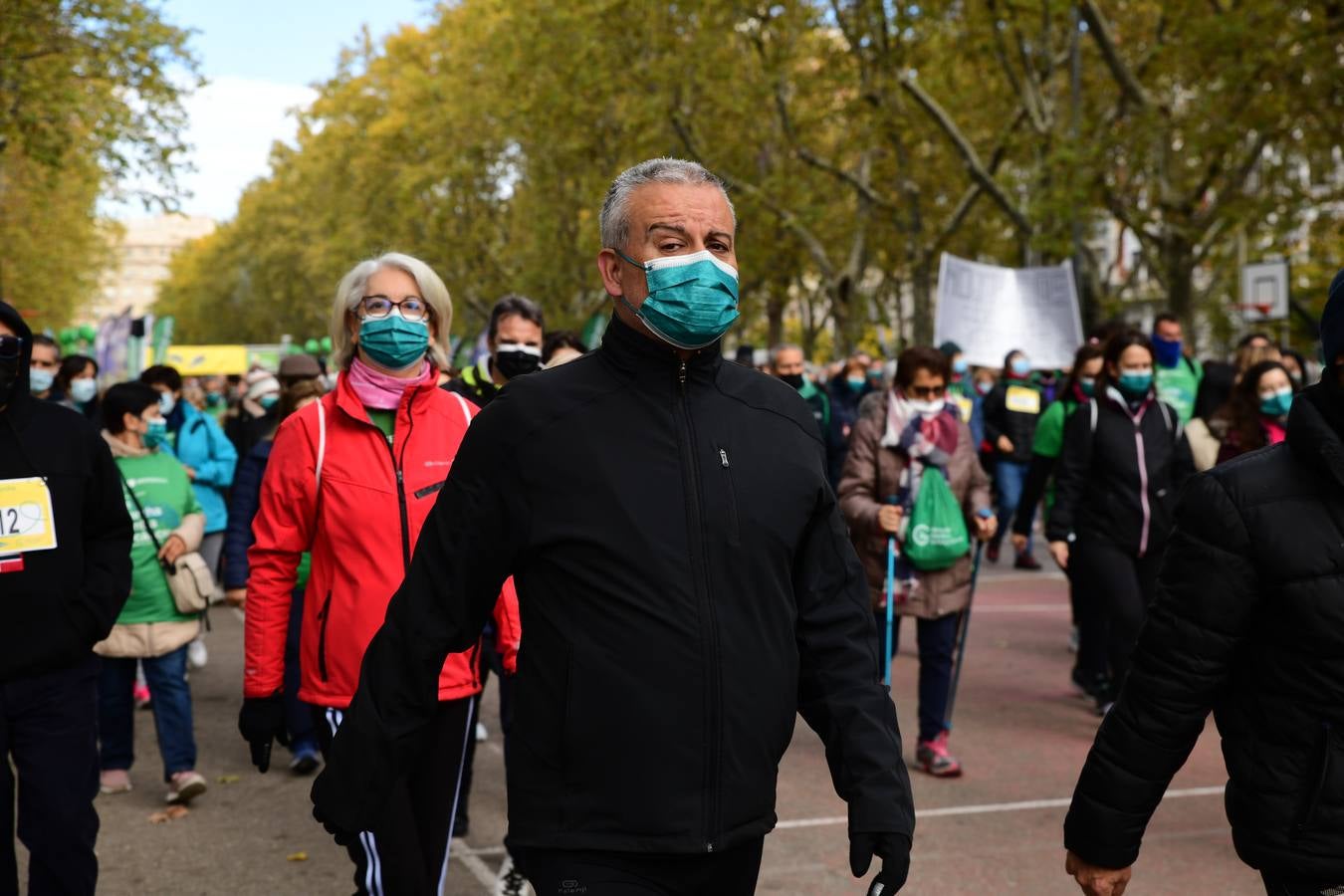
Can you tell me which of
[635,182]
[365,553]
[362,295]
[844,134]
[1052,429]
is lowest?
[1052,429]

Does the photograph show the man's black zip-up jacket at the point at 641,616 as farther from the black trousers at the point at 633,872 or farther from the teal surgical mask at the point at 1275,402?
the teal surgical mask at the point at 1275,402

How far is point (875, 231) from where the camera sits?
3388cm

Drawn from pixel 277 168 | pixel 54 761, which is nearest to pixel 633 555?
pixel 54 761

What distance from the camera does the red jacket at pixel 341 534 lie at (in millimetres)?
4105

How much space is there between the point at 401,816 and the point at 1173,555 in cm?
193

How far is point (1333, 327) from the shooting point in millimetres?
2998

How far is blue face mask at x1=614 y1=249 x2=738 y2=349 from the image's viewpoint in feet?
9.35

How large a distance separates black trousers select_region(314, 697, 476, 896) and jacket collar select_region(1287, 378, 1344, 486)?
6.69 feet

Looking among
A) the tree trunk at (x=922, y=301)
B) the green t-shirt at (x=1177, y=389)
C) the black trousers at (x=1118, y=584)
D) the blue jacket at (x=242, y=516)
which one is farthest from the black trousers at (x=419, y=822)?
the tree trunk at (x=922, y=301)

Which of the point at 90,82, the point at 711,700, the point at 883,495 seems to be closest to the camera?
the point at 711,700

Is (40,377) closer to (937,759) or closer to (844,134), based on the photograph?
(937,759)

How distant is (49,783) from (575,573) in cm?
226

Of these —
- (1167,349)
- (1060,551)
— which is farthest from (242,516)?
(1167,349)

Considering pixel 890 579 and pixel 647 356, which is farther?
pixel 890 579
